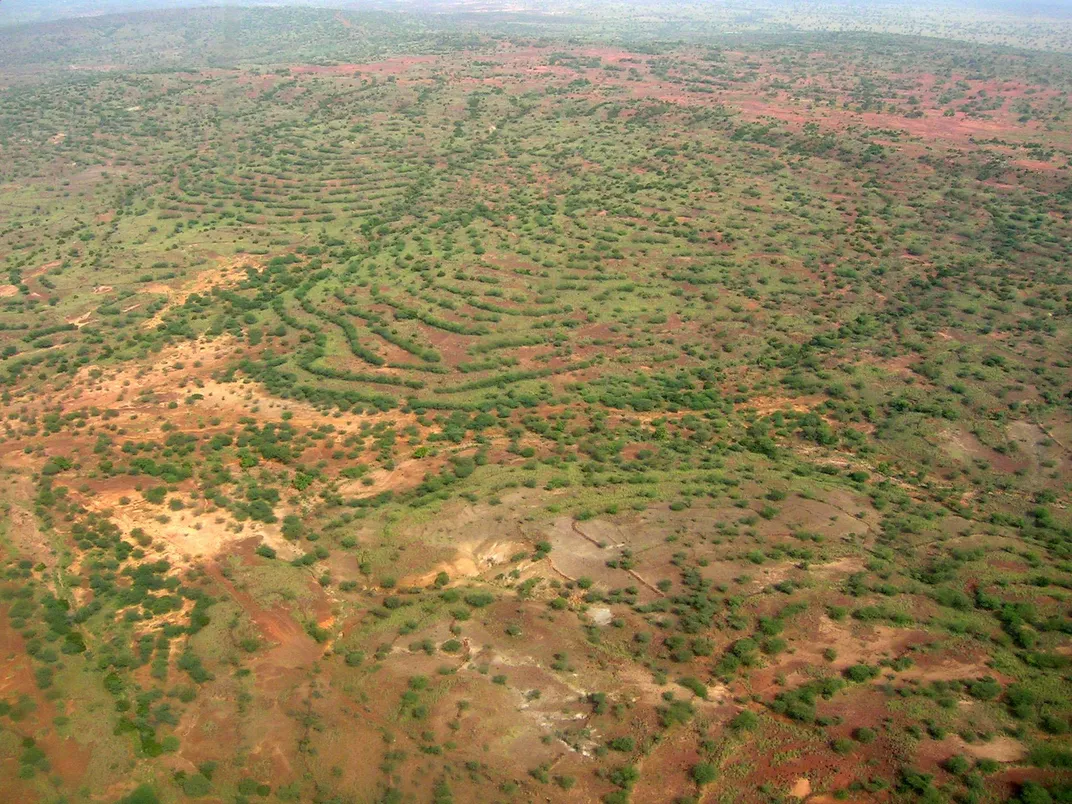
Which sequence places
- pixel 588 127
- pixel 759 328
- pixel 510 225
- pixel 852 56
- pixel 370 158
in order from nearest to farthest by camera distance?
1. pixel 759 328
2. pixel 510 225
3. pixel 370 158
4. pixel 588 127
5. pixel 852 56

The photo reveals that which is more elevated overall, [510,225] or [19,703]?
[510,225]

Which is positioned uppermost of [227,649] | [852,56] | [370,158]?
[852,56]

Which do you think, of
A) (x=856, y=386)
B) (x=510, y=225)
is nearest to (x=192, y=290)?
(x=510, y=225)

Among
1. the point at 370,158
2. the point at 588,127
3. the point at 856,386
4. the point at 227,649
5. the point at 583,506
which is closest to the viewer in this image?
the point at 227,649

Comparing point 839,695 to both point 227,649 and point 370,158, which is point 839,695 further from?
point 370,158

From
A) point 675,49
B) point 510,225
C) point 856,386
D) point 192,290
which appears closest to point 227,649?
point 856,386

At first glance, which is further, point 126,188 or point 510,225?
point 126,188

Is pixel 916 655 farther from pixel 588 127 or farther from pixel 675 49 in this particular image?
pixel 675 49
